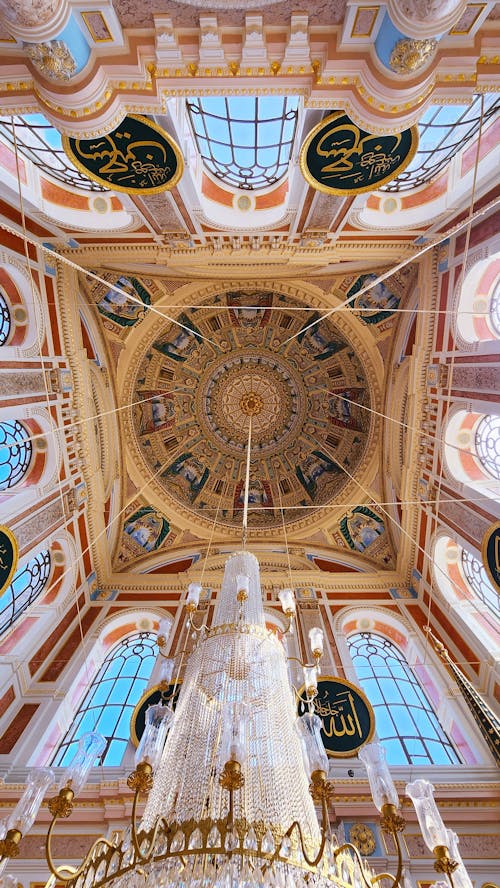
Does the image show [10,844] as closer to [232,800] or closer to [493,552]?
[232,800]

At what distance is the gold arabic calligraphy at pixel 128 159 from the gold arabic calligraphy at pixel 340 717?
335 inches

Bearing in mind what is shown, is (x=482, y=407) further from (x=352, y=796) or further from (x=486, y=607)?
(x=352, y=796)

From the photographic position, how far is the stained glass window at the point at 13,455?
847 centimetres

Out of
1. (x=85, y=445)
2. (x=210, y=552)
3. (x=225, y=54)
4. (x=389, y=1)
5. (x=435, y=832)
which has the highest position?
(x=210, y=552)

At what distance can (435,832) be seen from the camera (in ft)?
9.55

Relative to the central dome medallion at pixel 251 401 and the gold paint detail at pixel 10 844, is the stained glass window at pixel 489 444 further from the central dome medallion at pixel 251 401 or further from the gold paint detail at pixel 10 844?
the gold paint detail at pixel 10 844

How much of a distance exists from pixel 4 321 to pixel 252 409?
804cm

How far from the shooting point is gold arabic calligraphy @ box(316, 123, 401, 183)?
5379 mm

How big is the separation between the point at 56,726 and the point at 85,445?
548cm

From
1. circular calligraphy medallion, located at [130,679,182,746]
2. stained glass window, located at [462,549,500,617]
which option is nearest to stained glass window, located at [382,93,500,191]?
stained glass window, located at [462,549,500,617]

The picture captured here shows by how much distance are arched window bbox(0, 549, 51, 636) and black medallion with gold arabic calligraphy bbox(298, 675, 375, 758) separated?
18.7 ft

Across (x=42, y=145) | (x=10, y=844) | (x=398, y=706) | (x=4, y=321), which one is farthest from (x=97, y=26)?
(x=398, y=706)

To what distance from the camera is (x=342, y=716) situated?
746 centimetres

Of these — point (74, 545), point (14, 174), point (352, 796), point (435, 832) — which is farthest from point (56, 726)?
point (14, 174)
